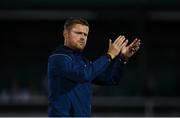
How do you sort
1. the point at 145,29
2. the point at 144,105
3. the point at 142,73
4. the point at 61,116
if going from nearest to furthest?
the point at 61,116
the point at 144,105
the point at 142,73
the point at 145,29

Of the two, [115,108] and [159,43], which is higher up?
[159,43]

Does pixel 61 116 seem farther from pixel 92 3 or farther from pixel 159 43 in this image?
pixel 159 43

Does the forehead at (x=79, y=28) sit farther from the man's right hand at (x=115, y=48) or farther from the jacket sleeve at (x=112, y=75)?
the jacket sleeve at (x=112, y=75)

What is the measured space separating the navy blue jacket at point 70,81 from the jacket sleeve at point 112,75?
0.34 metres

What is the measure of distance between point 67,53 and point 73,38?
103 millimetres

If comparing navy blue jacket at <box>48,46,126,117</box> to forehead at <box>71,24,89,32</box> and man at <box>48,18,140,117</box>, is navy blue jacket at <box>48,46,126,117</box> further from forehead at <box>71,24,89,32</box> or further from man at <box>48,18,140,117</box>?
forehead at <box>71,24,89,32</box>

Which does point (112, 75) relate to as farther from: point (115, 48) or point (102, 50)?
point (102, 50)

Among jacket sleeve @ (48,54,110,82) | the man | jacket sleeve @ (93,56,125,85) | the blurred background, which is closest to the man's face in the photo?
the man

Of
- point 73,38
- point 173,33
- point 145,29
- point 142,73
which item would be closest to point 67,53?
point 73,38

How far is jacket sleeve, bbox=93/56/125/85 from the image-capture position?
4.81 metres

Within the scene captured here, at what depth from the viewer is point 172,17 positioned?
47.5 feet

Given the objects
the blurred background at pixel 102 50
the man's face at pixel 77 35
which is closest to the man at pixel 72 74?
the man's face at pixel 77 35

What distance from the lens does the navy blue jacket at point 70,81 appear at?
14.4ft

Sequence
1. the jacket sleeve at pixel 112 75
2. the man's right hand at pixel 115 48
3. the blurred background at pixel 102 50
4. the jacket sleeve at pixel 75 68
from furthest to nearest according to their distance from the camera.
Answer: the blurred background at pixel 102 50 → the jacket sleeve at pixel 112 75 → the man's right hand at pixel 115 48 → the jacket sleeve at pixel 75 68
